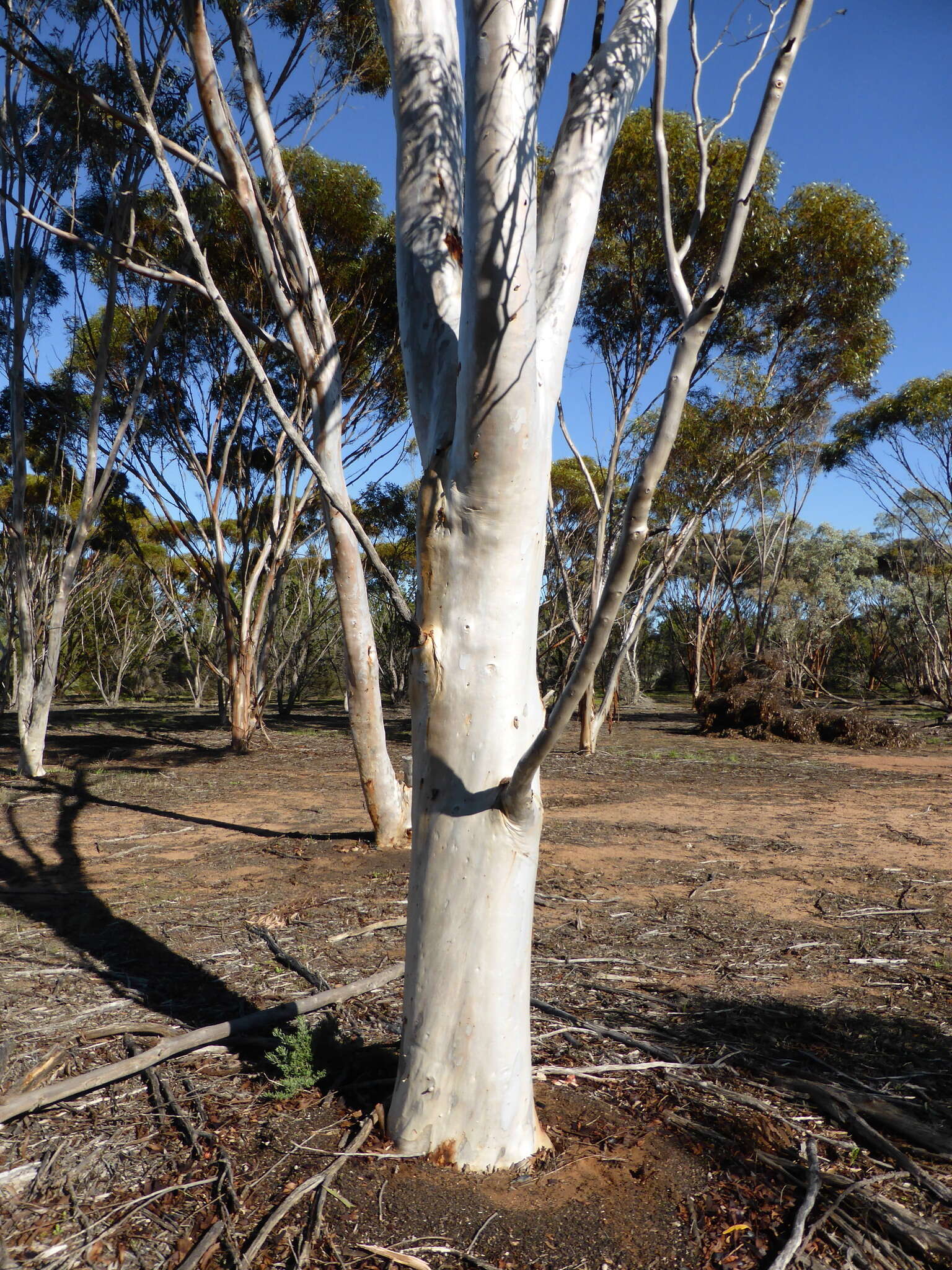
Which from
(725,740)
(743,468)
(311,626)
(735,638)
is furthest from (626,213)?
(735,638)

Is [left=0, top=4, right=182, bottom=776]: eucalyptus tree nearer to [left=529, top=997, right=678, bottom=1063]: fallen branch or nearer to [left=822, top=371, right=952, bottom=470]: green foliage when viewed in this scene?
[left=529, top=997, right=678, bottom=1063]: fallen branch

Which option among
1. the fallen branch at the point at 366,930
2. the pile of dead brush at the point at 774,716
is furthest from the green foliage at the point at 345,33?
the pile of dead brush at the point at 774,716

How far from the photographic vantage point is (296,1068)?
230 centimetres

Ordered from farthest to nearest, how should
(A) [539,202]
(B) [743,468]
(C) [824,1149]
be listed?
1. (B) [743,468]
2. (A) [539,202]
3. (C) [824,1149]

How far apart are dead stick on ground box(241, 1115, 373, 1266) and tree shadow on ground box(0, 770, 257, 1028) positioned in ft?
3.35

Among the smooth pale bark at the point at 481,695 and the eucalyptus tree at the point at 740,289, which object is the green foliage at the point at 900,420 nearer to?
the eucalyptus tree at the point at 740,289

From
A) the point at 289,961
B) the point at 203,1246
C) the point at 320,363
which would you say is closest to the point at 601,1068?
the point at 203,1246

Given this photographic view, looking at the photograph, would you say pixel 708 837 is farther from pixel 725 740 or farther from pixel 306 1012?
pixel 725 740

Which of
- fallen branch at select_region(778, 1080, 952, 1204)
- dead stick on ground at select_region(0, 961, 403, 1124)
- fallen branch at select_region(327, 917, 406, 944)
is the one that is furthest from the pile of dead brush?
dead stick on ground at select_region(0, 961, 403, 1124)

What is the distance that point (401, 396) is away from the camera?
13227 millimetres

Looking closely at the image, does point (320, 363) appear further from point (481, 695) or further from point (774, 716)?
point (774, 716)

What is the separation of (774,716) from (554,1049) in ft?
42.5

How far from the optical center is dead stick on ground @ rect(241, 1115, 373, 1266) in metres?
1.71

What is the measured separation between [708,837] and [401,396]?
906 cm
